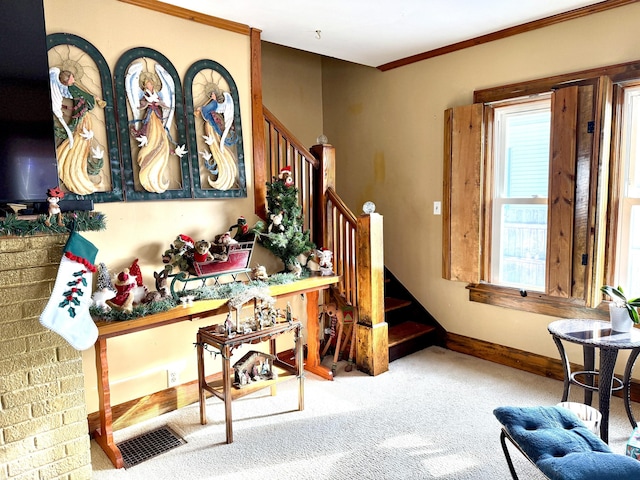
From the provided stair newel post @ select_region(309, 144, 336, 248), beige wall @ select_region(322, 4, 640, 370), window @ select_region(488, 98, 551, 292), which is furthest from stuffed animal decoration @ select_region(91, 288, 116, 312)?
window @ select_region(488, 98, 551, 292)

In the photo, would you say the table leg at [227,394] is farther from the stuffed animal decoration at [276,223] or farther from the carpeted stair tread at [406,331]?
the carpeted stair tread at [406,331]

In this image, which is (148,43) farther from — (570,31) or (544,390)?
(544,390)

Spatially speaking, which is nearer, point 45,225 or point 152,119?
point 45,225

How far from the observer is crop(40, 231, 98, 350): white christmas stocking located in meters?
1.98

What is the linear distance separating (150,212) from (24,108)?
0.96 m

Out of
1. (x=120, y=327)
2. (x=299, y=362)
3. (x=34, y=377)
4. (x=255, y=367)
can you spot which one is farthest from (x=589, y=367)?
(x=34, y=377)

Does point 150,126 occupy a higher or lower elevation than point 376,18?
lower

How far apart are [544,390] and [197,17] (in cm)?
346

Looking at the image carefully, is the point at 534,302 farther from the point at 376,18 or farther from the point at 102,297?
the point at 102,297

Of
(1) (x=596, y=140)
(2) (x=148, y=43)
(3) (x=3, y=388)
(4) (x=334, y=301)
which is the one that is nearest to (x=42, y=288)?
(3) (x=3, y=388)

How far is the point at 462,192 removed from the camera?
368 cm

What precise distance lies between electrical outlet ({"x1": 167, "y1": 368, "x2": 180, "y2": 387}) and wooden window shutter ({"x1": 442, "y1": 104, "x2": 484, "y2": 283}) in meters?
2.31

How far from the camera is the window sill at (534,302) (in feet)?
10.3

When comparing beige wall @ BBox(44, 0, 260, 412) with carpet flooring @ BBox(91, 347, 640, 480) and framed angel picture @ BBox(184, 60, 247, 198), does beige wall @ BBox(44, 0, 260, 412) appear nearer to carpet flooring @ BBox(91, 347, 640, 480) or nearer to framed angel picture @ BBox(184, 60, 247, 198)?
framed angel picture @ BBox(184, 60, 247, 198)
